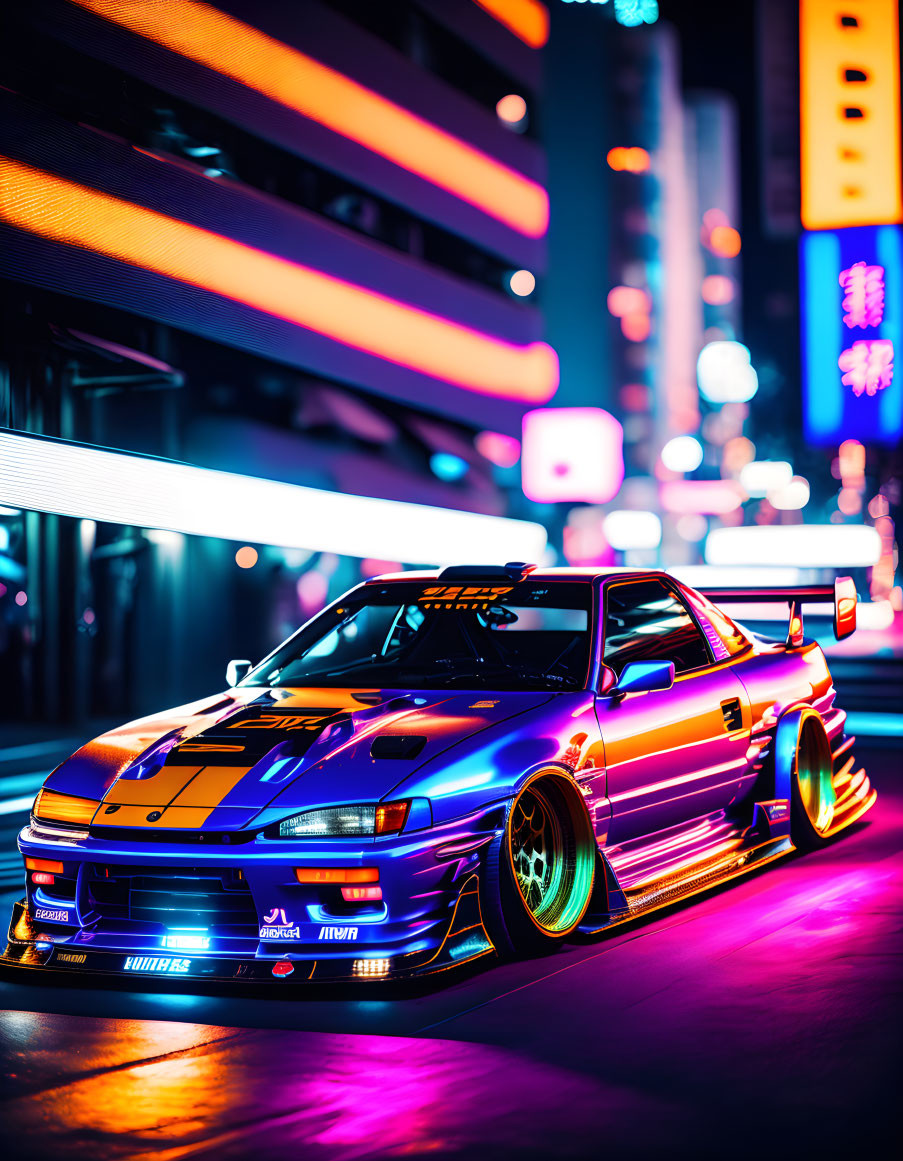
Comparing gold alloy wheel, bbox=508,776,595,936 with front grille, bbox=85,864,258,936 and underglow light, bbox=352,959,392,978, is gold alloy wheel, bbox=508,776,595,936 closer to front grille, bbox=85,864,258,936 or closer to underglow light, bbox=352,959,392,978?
underglow light, bbox=352,959,392,978

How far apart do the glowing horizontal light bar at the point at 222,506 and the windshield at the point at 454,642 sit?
25.4 ft

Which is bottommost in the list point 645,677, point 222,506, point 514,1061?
point 514,1061

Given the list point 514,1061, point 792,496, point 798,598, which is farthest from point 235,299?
point 792,496

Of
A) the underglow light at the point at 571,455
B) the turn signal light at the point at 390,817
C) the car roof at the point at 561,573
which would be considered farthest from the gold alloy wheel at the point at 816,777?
the underglow light at the point at 571,455

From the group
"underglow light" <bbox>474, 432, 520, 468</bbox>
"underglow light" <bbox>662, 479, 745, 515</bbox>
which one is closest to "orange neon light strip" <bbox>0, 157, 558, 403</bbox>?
"underglow light" <bbox>474, 432, 520, 468</bbox>

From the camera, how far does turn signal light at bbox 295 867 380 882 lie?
511 cm

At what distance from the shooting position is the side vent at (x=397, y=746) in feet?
17.7

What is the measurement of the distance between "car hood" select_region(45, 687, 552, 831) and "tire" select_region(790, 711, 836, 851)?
2286 mm

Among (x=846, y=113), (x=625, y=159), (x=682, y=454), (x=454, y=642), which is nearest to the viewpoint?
(x=454, y=642)

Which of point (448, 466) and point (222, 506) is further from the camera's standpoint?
point (448, 466)

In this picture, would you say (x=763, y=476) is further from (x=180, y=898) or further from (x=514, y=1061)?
(x=514, y=1061)

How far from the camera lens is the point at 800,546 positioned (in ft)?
181

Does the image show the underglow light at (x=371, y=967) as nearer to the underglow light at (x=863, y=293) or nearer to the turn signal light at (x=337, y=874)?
the turn signal light at (x=337, y=874)

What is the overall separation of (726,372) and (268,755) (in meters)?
66.8
